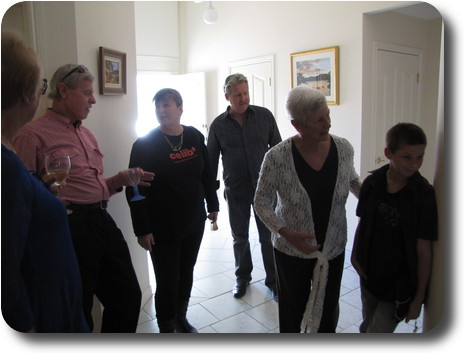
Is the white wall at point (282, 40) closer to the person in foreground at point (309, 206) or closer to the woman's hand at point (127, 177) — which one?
the person in foreground at point (309, 206)

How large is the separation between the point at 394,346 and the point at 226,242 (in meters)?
2.38

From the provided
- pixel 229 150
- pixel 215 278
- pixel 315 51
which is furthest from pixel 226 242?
pixel 315 51

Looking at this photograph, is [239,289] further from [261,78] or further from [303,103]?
[261,78]

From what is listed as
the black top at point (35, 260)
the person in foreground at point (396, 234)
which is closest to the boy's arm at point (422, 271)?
the person in foreground at point (396, 234)

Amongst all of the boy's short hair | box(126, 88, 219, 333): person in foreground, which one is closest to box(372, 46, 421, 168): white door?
box(126, 88, 219, 333): person in foreground

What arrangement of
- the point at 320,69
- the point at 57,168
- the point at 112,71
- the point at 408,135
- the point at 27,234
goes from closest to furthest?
1. the point at 27,234
2. the point at 408,135
3. the point at 57,168
4. the point at 112,71
5. the point at 320,69

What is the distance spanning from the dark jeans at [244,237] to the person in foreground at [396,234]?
3.69ft

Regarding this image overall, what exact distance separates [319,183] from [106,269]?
835 millimetres

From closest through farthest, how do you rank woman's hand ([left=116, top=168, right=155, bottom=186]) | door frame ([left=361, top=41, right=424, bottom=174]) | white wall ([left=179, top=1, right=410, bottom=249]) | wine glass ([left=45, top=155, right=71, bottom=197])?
wine glass ([left=45, top=155, right=71, bottom=197]) → woman's hand ([left=116, top=168, right=155, bottom=186]) → door frame ([left=361, top=41, right=424, bottom=174]) → white wall ([left=179, top=1, right=410, bottom=249])

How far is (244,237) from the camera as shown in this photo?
2238 millimetres

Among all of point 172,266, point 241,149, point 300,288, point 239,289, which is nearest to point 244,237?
point 239,289

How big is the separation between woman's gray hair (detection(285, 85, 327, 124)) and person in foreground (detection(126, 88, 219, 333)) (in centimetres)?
60

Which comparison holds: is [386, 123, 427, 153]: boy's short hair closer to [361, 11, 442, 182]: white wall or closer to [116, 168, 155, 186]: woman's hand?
[361, 11, 442, 182]: white wall

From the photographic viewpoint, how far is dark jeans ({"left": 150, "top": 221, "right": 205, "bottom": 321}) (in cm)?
159
